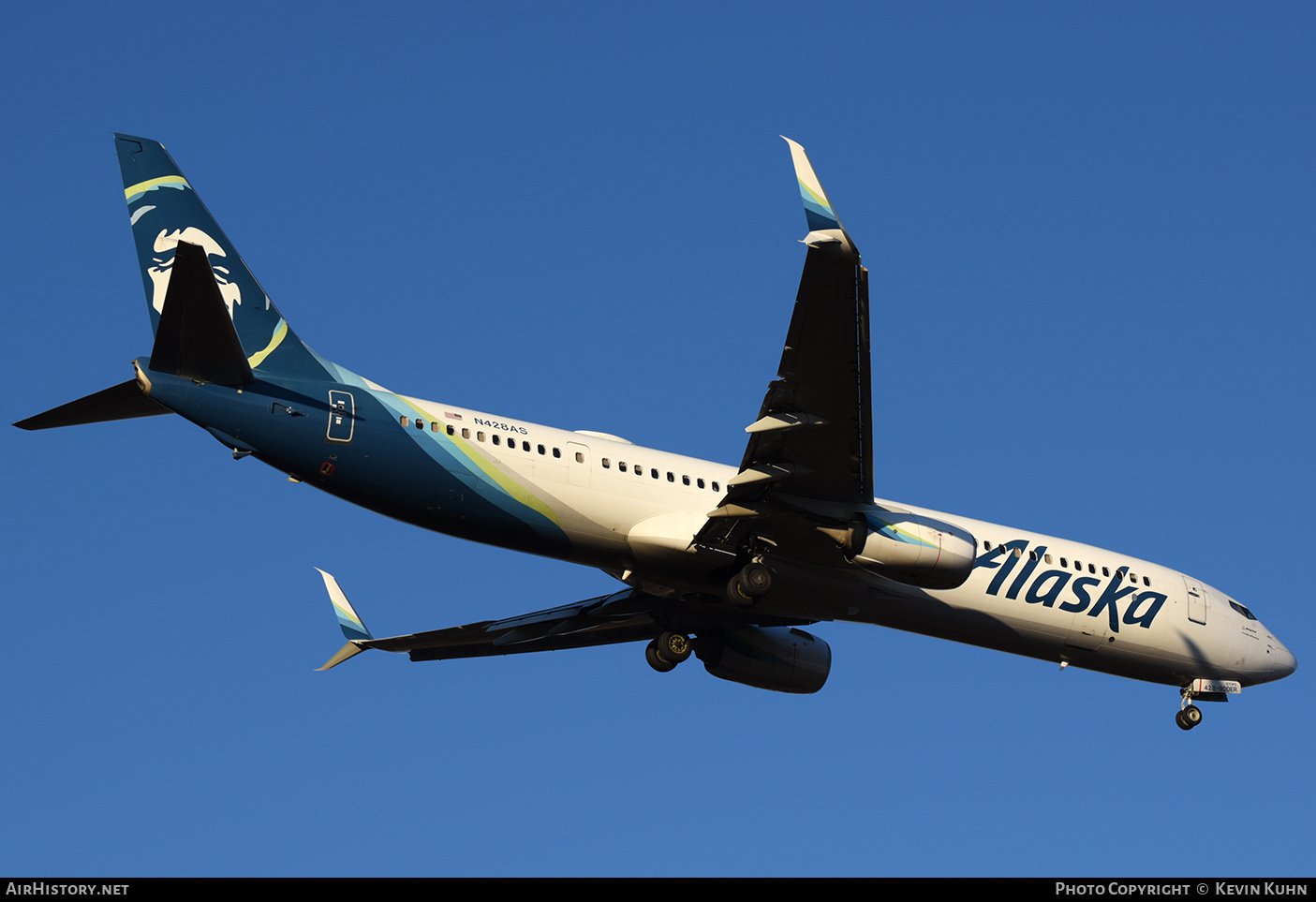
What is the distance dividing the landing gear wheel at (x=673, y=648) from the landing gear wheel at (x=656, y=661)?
34 mm

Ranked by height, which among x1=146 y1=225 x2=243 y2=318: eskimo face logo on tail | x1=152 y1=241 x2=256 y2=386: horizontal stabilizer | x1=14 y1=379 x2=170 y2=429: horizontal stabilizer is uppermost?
x1=146 y1=225 x2=243 y2=318: eskimo face logo on tail

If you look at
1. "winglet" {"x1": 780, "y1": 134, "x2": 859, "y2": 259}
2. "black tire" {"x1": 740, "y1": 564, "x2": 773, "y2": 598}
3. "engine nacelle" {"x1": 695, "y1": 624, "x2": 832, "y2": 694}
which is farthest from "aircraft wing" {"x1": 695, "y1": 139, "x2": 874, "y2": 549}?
"engine nacelle" {"x1": 695, "y1": 624, "x2": 832, "y2": 694}

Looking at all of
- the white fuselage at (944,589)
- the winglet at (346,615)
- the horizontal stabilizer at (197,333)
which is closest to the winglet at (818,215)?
the white fuselage at (944,589)

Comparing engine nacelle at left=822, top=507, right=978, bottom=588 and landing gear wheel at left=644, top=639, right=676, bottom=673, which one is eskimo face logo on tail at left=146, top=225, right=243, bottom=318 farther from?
engine nacelle at left=822, top=507, right=978, bottom=588

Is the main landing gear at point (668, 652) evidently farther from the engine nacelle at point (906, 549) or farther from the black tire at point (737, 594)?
the engine nacelle at point (906, 549)

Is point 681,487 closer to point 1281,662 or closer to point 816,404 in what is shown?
point 816,404

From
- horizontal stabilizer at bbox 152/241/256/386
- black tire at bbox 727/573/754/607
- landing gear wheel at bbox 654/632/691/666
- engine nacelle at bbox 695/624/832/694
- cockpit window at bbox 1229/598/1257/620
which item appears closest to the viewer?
horizontal stabilizer at bbox 152/241/256/386

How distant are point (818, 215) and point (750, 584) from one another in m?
8.35

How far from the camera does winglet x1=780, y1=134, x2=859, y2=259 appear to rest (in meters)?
20.0

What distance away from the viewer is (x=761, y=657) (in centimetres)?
3136

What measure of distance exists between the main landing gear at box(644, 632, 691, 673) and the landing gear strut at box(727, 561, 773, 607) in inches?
161

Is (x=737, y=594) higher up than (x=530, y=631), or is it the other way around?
(x=530, y=631)

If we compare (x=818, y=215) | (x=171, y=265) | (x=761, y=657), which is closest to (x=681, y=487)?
(x=761, y=657)
